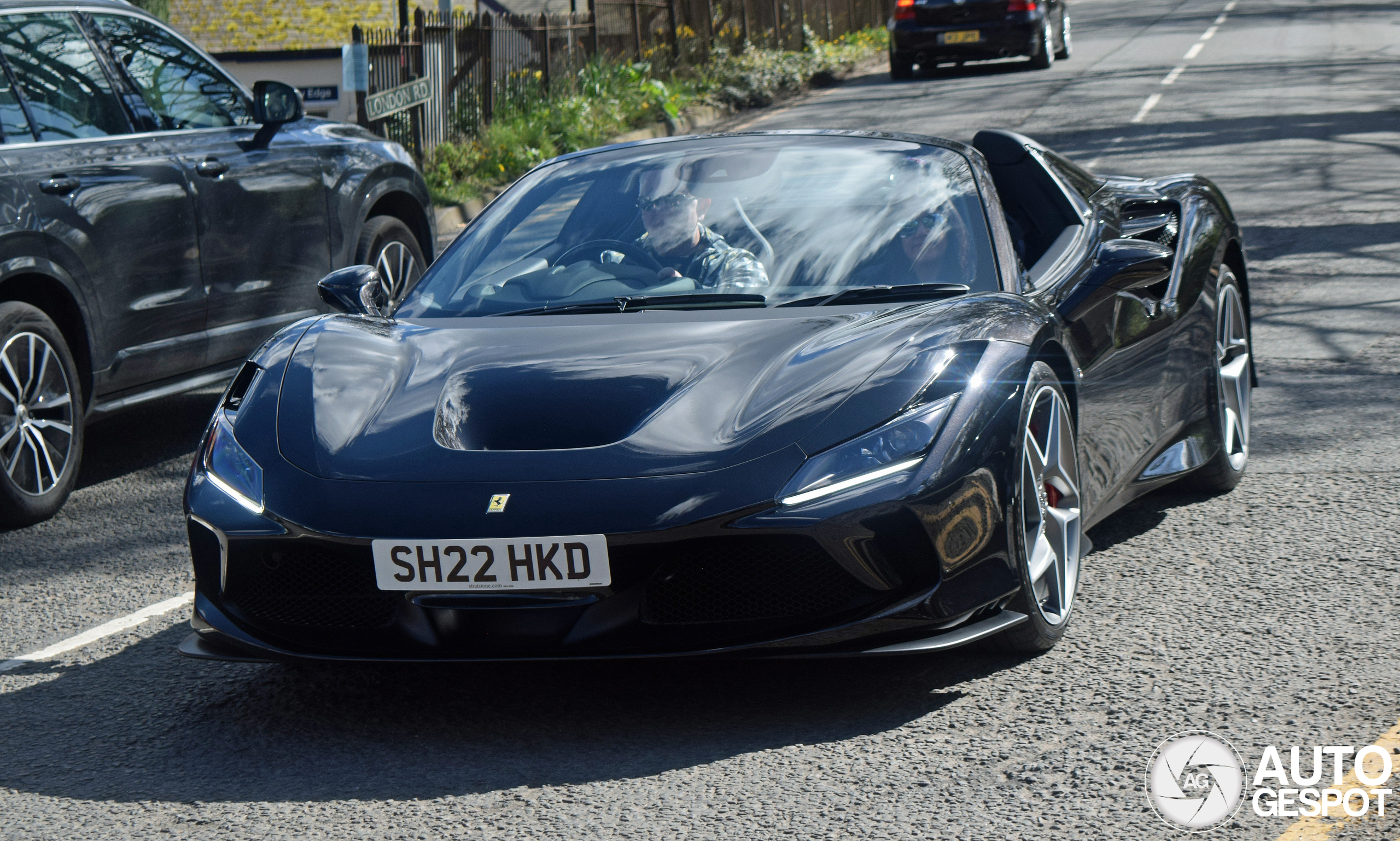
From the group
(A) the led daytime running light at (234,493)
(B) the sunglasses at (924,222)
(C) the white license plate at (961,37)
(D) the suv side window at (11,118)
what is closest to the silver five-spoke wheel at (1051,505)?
(B) the sunglasses at (924,222)

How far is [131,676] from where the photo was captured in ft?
12.6

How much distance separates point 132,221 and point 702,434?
3.45 meters

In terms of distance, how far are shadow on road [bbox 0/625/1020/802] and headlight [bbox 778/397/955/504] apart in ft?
1.66

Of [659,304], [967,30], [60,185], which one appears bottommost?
[659,304]

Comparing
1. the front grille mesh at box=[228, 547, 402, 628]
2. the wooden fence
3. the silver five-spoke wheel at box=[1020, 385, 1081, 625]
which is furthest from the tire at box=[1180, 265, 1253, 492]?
the wooden fence

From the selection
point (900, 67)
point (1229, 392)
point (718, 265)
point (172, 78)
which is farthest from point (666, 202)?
point (900, 67)

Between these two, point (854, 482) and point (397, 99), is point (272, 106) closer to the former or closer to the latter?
point (854, 482)

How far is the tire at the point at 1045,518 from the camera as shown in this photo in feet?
11.3

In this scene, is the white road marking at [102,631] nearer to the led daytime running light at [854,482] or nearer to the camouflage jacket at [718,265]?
the camouflage jacket at [718,265]

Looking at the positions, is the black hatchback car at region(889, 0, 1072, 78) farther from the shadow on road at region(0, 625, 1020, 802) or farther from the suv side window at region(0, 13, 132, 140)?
the shadow on road at region(0, 625, 1020, 802)

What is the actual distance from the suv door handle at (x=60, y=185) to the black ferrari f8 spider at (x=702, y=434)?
169 cm

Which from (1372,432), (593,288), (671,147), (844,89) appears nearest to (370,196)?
(671,147)

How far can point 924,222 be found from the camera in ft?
13.8

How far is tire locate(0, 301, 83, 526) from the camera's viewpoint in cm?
538
